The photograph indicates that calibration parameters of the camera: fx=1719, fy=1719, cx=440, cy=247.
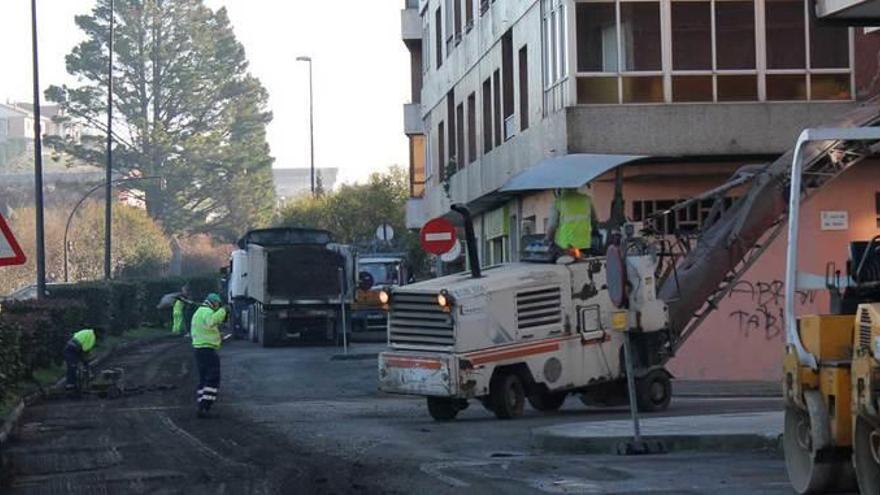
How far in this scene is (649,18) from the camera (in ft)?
93.6

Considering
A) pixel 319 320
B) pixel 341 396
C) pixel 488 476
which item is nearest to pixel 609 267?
pixel 488 476

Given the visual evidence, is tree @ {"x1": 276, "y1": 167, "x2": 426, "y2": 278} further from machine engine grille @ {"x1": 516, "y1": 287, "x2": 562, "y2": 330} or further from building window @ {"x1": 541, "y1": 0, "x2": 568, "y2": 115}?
machine engine grille @ {"x1": 516, "y1": 287, "x2": 562, "y2": 330}

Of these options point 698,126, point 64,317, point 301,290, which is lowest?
point 64,317

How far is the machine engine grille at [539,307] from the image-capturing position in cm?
1992

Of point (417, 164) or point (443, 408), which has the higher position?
point (417, 164)

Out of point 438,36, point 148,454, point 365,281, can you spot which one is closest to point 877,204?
point 148,454

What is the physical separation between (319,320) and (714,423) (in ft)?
92.9

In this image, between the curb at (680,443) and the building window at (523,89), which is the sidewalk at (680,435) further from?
the building window at (523,89)

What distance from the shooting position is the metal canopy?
862 inches

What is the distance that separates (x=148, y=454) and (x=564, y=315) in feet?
18.3

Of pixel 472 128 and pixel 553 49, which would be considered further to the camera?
pixel 472 128

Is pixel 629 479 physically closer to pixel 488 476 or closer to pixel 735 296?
pixel 488 476

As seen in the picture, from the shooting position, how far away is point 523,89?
112 feet

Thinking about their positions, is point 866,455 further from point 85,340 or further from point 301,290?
point 301,290
